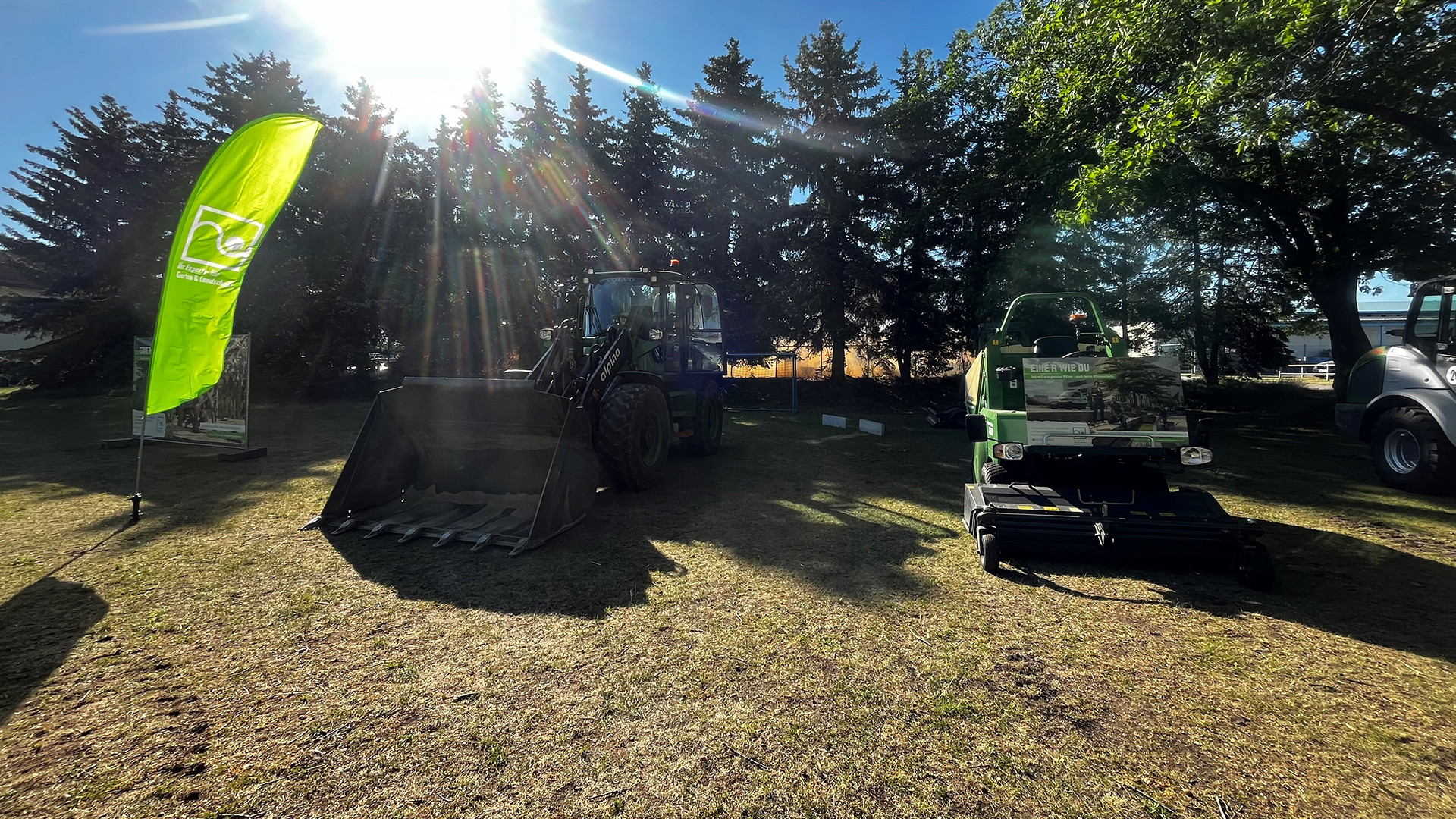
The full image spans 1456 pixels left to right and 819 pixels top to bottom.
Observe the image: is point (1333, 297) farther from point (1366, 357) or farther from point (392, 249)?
point (392, 249)

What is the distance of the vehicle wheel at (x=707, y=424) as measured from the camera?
871cm

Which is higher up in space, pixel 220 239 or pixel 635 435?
pixel 220 239

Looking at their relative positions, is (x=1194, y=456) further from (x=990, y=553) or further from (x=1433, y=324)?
(x=1433, y=324)

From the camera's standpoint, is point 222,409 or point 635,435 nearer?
point 635,435

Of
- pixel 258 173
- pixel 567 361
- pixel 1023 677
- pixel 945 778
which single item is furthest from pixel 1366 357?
pixel 258 173

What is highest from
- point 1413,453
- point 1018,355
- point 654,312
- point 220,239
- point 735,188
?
point 735,188

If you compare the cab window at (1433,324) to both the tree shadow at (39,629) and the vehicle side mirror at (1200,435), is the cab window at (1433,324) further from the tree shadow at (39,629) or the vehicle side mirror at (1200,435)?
the tree shadow at (39,629)

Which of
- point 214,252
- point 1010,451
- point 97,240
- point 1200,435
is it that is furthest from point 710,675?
point 97,240

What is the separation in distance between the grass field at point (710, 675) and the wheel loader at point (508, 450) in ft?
1.11

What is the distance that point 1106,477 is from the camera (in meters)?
4.84

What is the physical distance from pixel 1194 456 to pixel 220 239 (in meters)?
8.05

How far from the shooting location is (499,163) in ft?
68.8

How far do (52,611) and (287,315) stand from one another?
1718 centimetres

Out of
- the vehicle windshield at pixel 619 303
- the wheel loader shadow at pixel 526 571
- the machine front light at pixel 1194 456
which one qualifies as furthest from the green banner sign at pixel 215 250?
the machine front light at pixel 1194 456
